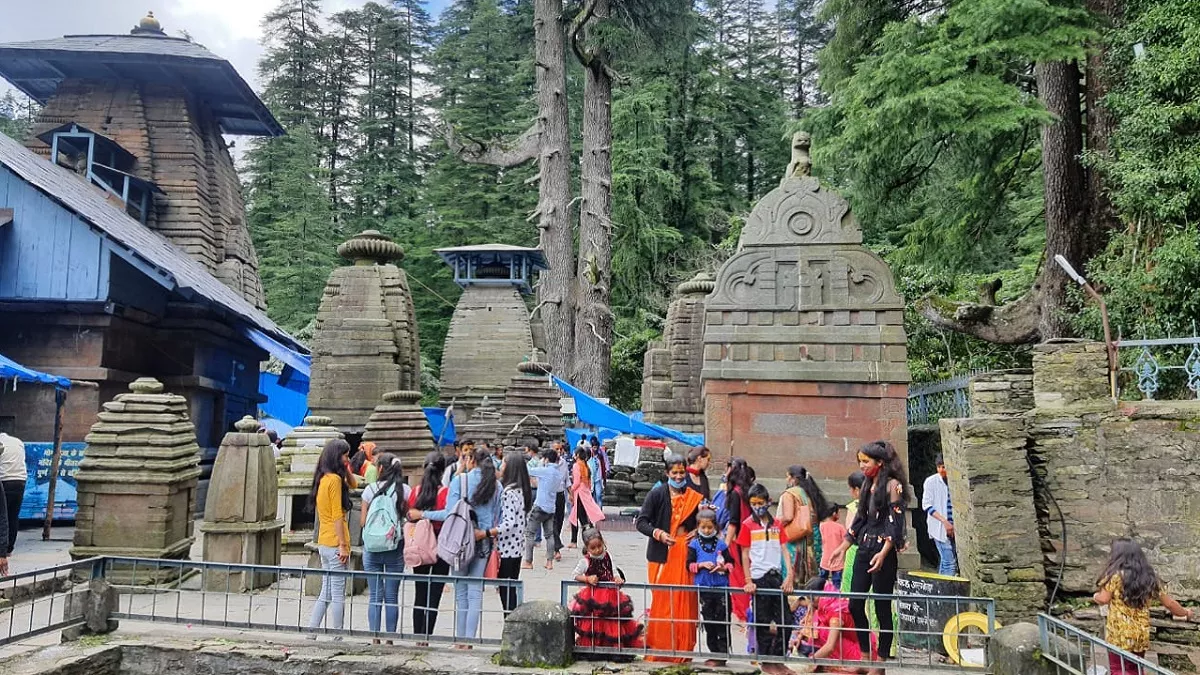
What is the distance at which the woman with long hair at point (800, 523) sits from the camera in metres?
5.80

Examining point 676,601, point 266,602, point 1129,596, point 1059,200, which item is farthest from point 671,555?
point 1059,200

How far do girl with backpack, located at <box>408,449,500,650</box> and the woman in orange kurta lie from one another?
1370 mm

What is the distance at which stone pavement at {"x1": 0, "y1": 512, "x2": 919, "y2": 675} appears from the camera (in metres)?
5.69

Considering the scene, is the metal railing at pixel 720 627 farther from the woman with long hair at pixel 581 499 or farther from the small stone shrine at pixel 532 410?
the small stone shrine at pixel 532 410

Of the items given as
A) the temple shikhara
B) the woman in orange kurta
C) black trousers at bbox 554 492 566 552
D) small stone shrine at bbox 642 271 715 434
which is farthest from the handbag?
small stone shrine at bbox 642 271 715 434

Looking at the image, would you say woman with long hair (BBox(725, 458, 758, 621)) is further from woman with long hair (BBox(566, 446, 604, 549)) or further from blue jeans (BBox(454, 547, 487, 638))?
woman with long hair (BBox(566, 446, 604, 549))

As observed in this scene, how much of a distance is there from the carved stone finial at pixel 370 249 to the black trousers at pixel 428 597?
449 inches

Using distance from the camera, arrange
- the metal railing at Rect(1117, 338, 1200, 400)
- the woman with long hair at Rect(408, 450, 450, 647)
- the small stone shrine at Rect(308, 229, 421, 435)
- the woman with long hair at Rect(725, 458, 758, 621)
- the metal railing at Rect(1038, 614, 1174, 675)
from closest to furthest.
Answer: the metal railing at Rect(1038, 614, 1174, 675) → the woman with long hair at Rect(725, 458, 758, 621) → the woman with long hair at Rect(408, 450, 450, 647) → the metal railing at Rect(1117, 338, 1200, 400) → the small stone shrine at Rect(308, 229, 421, 435)

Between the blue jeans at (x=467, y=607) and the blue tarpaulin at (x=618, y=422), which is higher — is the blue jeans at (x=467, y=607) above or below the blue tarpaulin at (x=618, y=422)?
below

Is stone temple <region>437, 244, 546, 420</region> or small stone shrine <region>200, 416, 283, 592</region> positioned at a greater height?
stone temple <region>437, 244, 546, 420</region>

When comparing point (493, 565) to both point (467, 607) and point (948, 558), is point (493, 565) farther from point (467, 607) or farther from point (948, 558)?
point (948, 558)

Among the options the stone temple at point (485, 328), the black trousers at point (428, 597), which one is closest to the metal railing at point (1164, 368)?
the black trousers at point (428, 597)

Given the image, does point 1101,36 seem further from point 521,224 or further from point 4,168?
point 521,224

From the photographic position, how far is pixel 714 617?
557cm
